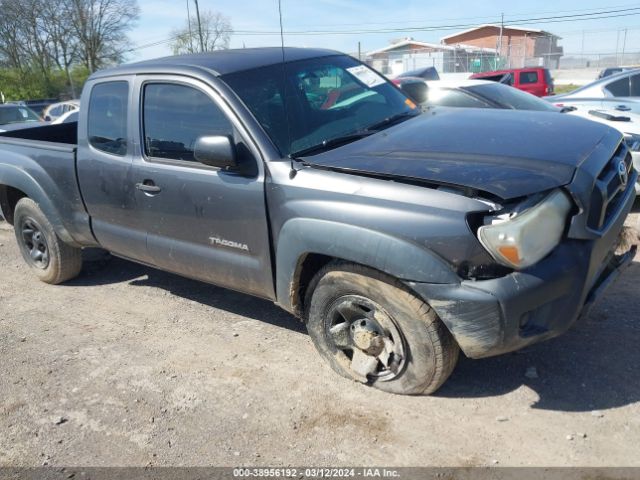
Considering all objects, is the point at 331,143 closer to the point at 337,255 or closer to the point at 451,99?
the point at 337,255

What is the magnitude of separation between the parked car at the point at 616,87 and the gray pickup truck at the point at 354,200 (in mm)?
5703

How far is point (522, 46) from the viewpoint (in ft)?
149

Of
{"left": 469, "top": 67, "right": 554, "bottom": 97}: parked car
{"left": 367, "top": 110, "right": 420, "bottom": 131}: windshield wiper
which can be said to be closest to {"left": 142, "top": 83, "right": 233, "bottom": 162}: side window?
{"left": 367, "top": 110, "right": 420, "bottom": 131}: windshield wiper

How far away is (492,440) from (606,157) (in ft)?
5.28

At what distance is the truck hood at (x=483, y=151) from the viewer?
9.13ft

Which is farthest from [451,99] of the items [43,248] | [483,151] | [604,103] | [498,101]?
[43,248]

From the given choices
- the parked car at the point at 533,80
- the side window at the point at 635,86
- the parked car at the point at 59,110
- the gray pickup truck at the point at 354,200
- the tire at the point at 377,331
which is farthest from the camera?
the parked car at the point at 533,80

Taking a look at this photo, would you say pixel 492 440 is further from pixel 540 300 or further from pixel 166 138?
pixel 166 138

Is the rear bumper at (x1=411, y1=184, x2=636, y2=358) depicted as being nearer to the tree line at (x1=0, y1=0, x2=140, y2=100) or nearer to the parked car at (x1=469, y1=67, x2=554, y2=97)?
the parked car at (x1=469, y1=67, x2=554, y2=97)

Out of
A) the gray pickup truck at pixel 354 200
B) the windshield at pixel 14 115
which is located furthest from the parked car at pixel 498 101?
the windshield at pixel 14 115

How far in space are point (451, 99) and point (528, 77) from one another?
17.1 meters

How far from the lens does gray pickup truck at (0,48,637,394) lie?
9.01 ft

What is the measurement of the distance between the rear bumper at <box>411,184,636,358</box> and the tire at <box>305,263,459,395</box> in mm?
166

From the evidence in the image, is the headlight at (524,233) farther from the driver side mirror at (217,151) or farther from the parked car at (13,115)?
the parked car at (13,115)
